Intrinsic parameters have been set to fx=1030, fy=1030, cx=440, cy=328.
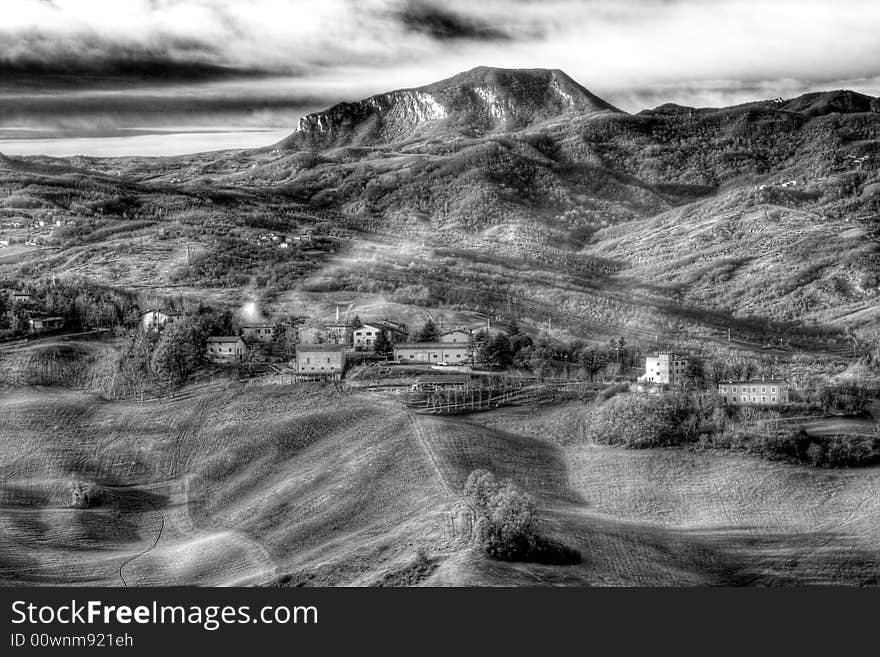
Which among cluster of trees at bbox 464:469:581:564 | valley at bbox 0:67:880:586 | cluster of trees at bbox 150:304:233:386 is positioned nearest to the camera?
cluster of trees at bbox 464:469:581:564

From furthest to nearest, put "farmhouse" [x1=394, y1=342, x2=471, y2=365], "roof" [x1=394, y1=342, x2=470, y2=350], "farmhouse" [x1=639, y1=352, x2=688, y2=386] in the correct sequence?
1. "roof" [x1=394, y1=342, x2=470, y2=350]
2. "farmhouse" [x1=394, y1=342, x2=471, y2=365]
3. "farmhouse" [x1=639, y1=352, x2=688, y2=386]

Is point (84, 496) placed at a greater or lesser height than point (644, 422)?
lesser

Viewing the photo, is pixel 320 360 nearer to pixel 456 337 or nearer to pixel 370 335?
pixel 370 335

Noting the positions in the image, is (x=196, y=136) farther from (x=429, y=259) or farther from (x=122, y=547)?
(x=122, y=547)

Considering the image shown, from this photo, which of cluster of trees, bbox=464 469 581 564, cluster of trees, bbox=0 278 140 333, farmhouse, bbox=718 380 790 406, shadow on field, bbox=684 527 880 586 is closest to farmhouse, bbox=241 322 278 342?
cluster of trees, bbox=0 278 140 333

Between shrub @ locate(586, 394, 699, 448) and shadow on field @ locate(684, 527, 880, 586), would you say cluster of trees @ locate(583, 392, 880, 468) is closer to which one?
shrub @ locate(586, 394, 699, 448)

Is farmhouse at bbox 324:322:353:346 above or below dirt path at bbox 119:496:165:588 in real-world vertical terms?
above

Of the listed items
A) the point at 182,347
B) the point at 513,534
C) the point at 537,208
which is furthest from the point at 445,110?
the point at 513,534

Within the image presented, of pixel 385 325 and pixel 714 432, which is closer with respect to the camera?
pixel 714 432
